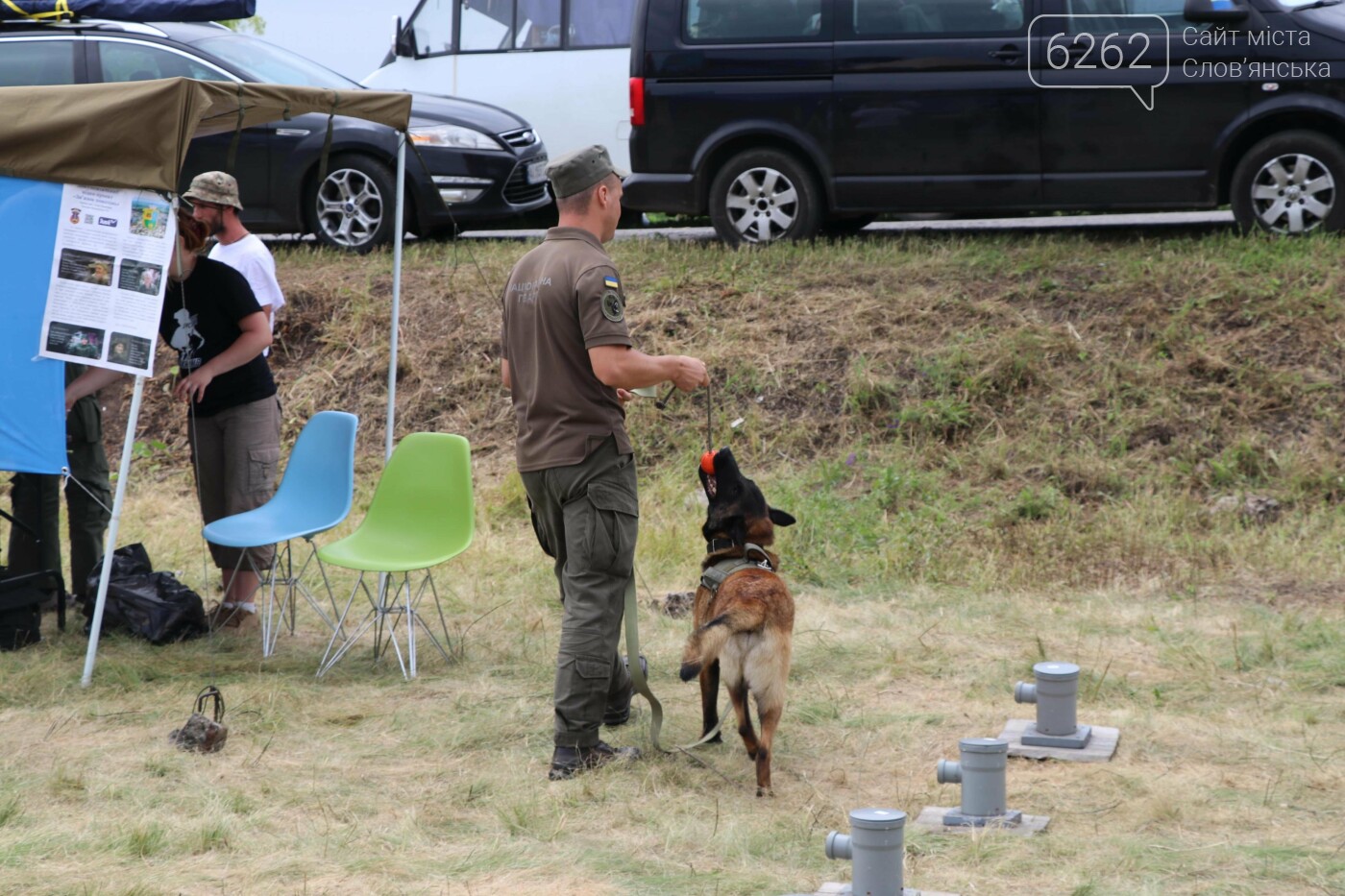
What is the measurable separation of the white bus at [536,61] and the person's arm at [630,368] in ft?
25.4

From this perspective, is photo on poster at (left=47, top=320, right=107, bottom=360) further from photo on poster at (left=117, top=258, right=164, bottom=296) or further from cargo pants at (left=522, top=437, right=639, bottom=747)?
cargo pants at (left=522, top=437, right=639, bottom=747)

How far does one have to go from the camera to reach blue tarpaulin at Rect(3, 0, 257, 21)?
20.6ft

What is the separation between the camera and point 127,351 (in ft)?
16.8

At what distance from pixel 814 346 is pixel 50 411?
15.0 ft

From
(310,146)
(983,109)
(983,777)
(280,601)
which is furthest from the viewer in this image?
(310,146)

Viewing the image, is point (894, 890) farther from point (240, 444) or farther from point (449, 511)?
point (240, 444)

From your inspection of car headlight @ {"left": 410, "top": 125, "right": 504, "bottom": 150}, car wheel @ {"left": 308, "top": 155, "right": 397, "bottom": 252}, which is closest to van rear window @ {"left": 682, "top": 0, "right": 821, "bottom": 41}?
car headlight @ {"left": 410, "top": 125, "right": 504, "bottom": 150}

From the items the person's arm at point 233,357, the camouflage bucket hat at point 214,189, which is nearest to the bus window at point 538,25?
the camouflage bucket hat at point 214,189

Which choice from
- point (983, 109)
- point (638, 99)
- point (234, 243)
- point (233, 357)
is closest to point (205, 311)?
point (233, 357)

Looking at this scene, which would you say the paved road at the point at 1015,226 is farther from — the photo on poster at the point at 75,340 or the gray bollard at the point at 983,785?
the gray bollard at the point at 983,785

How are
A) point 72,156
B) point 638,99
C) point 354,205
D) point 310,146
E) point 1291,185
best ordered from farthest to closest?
point 354,205
point 310,146
point 638,99
point 1291,185
point 72,156

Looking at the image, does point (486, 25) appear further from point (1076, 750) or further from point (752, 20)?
point (1076, 750)

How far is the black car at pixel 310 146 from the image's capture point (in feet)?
30.8

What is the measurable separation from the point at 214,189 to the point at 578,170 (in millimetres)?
2471
